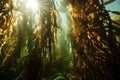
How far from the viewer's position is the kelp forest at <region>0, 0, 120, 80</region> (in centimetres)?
216

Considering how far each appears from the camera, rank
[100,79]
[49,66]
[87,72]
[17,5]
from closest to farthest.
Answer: [100,79], [87,72], [49,66], [17,5]

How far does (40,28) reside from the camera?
2523 millimetres

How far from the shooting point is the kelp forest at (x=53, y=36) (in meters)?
2.16

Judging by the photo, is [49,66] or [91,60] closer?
[91,60]

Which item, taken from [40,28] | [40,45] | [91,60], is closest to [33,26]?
[40,28]

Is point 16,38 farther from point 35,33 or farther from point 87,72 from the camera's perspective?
point 87,72

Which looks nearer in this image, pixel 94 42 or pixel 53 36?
pixel 94 42

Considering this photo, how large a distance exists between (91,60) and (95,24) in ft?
1.39

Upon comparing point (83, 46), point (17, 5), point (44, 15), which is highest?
point (17, 5)

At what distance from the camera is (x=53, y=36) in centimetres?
262

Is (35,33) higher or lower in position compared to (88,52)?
higher

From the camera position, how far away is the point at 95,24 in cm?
225

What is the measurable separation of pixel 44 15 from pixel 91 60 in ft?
2.79

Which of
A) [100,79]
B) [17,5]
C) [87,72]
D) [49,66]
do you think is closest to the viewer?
[100,79]
